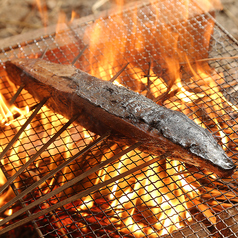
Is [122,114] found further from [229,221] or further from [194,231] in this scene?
[229,221]

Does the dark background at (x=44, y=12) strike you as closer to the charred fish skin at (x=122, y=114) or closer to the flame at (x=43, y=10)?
the flame at (x=43, y=10)

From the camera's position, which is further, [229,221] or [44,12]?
[44,12]

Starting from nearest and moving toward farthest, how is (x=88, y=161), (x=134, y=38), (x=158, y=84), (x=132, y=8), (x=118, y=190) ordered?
(x=118, y=190)
(x=88, y=161)
(x=158, y=84)
(x=134, y=38)
(x=132, y=8)

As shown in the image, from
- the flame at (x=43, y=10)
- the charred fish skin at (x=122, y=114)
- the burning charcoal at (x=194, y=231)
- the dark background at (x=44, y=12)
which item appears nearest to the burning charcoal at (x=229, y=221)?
the burning charcoal at (x=194, y=231)

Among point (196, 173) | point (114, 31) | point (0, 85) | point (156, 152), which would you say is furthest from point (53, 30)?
point (196, 173)

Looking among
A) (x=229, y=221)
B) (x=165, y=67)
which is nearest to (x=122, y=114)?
(x=229, y=221)

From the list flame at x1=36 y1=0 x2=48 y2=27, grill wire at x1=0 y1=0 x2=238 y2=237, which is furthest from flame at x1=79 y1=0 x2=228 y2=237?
flame at x1=36 y1=0 x2=48 y2=27

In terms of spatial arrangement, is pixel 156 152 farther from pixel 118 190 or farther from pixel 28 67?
pixel 28 67
